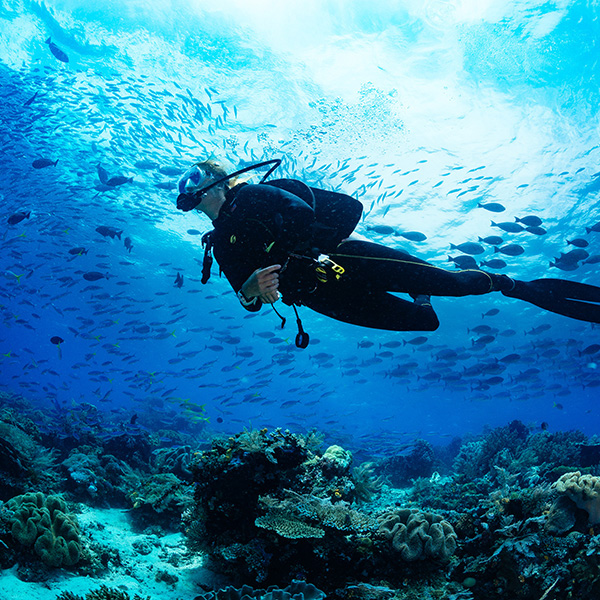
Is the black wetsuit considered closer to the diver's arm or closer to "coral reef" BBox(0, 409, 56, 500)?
the diver's arm

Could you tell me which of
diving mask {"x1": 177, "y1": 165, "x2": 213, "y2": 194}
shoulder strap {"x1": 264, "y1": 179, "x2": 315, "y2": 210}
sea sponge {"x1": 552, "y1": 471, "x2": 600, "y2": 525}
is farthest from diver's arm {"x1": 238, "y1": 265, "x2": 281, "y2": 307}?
sea sponge {"x1": 552, "y1": 471, "x2": 600, "y2": 525}

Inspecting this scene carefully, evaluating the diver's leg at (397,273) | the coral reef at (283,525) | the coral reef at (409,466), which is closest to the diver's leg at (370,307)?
the diver's leg at (397,273)

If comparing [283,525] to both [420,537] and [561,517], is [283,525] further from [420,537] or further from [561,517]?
[561,517]

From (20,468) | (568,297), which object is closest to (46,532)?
(20,468)

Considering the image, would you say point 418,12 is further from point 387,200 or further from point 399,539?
point 399,539

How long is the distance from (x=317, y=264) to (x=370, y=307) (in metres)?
0.94

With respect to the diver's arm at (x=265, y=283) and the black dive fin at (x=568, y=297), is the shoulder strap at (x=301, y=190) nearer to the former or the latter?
the diver's arm at (x=265, y=283)

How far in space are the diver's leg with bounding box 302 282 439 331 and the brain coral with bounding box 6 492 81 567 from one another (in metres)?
4.07

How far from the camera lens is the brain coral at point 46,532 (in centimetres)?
399

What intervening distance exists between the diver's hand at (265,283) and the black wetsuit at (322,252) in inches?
7.6

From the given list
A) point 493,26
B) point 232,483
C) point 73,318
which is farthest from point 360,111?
point 73,318

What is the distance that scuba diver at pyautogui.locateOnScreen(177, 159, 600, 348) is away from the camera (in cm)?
317

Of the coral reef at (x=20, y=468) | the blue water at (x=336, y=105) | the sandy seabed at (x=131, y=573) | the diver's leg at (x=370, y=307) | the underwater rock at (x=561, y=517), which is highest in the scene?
the blue water at (x=336, y=105)

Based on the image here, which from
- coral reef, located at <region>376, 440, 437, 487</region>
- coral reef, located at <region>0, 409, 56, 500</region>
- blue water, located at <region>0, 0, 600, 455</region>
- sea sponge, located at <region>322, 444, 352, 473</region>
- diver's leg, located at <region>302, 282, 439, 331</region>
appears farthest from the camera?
coral reef, located at <region>376, 440, 437, 487</region>
